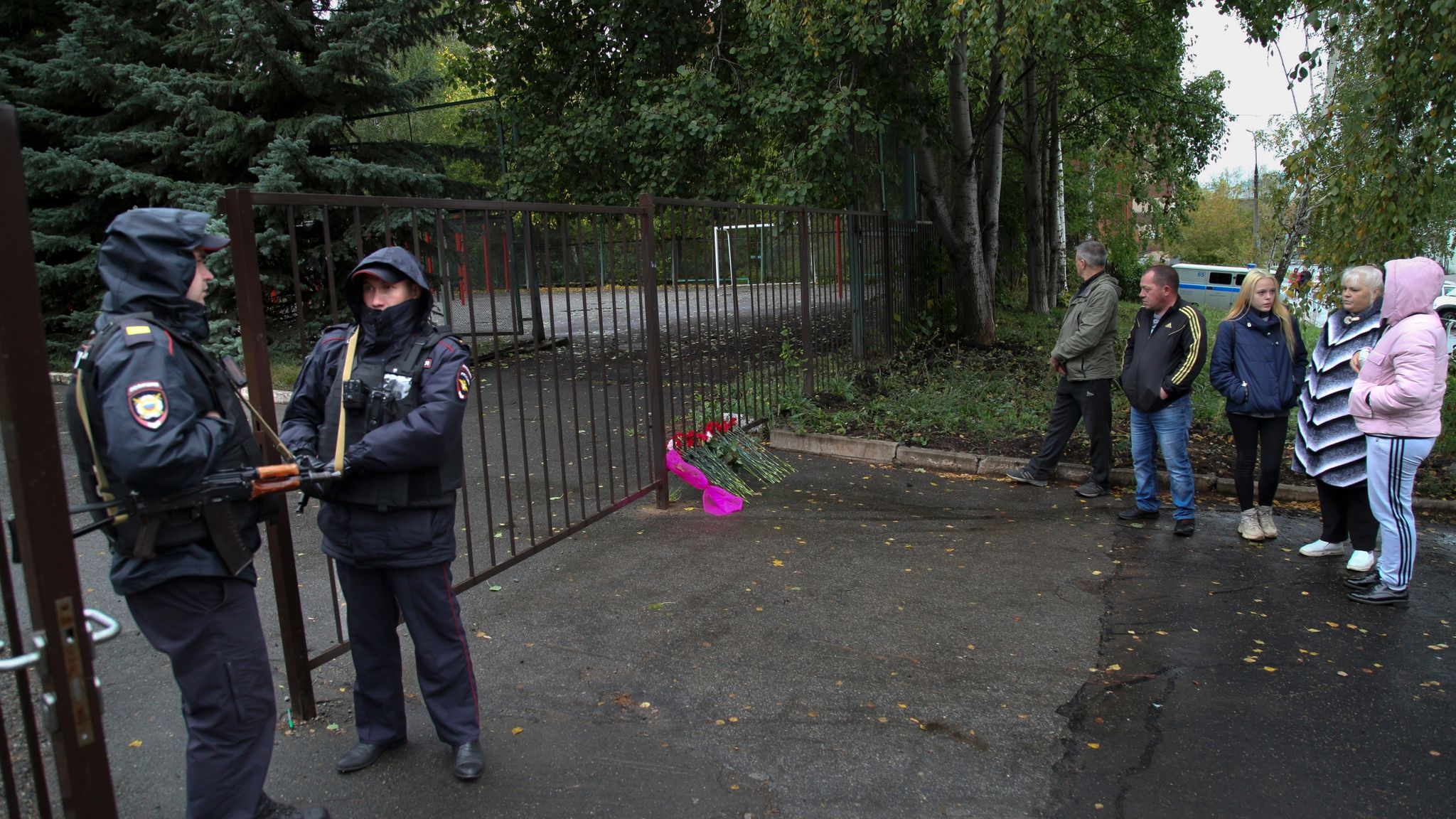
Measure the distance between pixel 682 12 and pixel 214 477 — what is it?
12804mm

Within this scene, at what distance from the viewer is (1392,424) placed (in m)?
4.91

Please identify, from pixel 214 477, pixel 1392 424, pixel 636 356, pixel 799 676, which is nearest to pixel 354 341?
pixel 214 477

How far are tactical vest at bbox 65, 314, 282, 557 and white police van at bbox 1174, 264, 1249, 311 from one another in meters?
35.5

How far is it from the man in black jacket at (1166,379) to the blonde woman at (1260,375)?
0.71 ft

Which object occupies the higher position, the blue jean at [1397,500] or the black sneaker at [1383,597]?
the blue jean at [1397,500]

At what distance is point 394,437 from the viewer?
3100 mm

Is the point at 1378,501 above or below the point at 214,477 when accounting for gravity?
below

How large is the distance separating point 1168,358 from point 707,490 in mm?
3233

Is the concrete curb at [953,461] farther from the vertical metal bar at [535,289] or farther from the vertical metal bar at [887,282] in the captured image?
the vertical metal bar at [535,289]

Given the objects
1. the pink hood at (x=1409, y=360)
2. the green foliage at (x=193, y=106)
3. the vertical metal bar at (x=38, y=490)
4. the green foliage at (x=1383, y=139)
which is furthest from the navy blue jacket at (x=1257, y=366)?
the green foliage at (x=193, y=106)

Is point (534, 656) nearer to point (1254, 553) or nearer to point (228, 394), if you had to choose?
point (228, 394)

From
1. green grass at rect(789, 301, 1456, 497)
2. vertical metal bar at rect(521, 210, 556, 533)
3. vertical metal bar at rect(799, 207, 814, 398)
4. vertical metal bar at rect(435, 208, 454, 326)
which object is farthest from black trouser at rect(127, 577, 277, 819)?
vertical metal bar at rect(799, 207, 814, 398)

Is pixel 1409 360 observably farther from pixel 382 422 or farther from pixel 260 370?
pixel 260 370

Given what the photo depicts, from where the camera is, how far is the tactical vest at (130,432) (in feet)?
8.41
